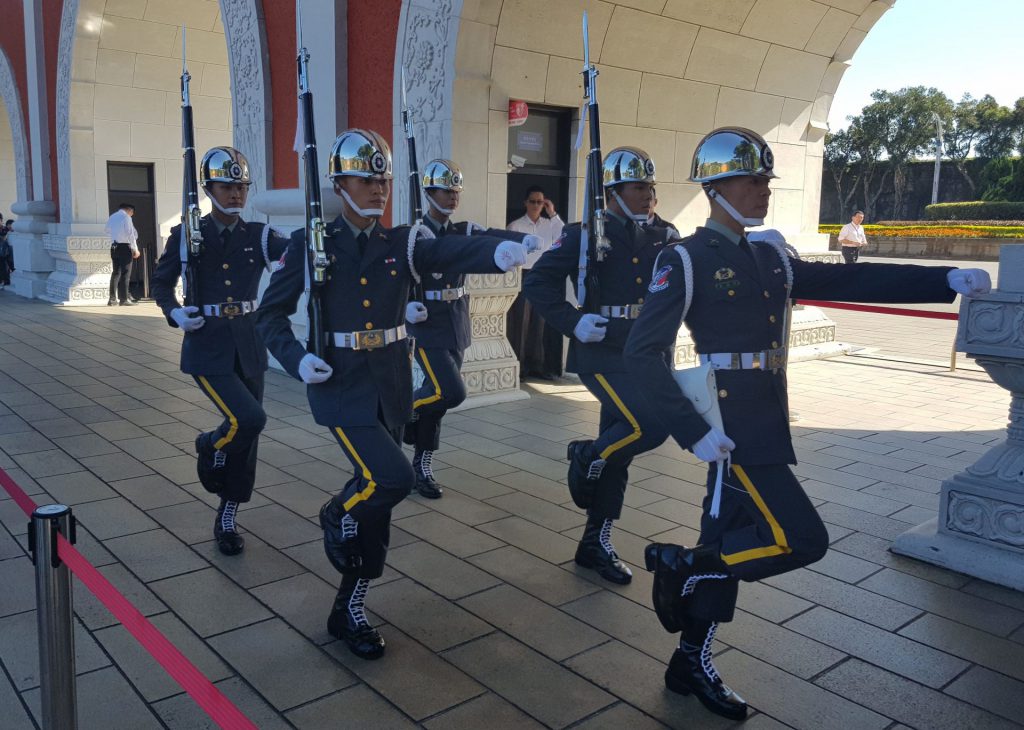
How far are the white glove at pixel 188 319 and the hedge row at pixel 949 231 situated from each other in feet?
95.0

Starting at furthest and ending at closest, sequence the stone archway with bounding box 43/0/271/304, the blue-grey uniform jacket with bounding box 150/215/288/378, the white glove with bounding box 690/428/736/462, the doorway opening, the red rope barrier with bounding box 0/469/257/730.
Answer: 1. the doorway opening
2. the stone archway with bounding box 43/0/271/304
3. the blue-grey uniform jacket with bounding box 150/215/288/378
4. the white glove with bounding box 690/428/736/462
5. the red rope barrier with bounding box 0/469/257/730

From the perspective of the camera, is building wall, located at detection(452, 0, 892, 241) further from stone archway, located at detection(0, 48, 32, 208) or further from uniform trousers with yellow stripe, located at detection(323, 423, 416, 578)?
stone archway, located at detection(0, 48, 32, 208)

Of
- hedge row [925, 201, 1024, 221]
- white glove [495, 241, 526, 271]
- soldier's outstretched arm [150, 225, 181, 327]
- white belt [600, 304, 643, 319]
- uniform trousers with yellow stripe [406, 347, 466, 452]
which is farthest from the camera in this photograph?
hedge row [925, 201, 1024, 221]

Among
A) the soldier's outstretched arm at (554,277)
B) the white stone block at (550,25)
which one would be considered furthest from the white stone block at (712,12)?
the soldier's outstretched arm at (554,277)

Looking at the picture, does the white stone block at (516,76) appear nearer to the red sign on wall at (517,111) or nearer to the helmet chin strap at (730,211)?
the red sign on wall at (517,111)

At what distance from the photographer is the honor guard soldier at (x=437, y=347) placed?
16.0ft

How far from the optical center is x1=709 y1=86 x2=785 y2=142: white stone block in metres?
8.64

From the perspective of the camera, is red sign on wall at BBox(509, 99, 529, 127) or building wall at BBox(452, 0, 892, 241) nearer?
building wall at BBox(452, 0, 892, 241)

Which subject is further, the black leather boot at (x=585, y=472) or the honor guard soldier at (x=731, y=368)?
the black leather boot at (x=585, y=472)

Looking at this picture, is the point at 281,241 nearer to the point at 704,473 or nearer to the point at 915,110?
the point at 704,473

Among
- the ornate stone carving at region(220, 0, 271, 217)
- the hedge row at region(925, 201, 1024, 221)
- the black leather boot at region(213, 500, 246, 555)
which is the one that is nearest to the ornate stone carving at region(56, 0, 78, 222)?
the ornate stone carving at region(220, 0, 271, 217)

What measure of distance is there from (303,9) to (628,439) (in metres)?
5.95

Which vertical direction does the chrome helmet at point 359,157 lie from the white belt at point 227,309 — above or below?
above

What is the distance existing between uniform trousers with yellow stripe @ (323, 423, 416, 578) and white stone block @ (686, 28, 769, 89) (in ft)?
20.3
